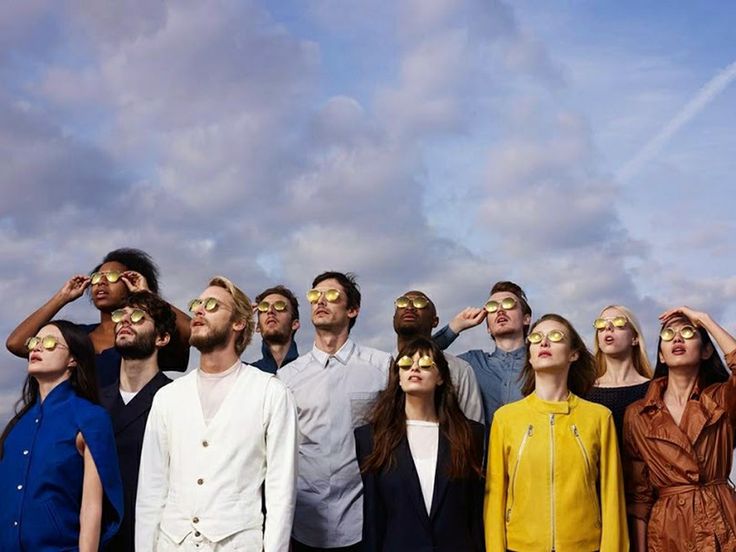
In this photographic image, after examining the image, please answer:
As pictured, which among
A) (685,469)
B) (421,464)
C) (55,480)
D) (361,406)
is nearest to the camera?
→ (55,480)

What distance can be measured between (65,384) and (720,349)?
5470 mm

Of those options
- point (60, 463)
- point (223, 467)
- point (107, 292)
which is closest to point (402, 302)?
point (223, 467)

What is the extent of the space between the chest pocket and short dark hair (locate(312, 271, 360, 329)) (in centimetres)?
90

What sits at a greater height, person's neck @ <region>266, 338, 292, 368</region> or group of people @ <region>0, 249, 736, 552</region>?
person's neck @ <region>266, 338, 292, 368</region>

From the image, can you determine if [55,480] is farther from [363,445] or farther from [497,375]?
[497,375]

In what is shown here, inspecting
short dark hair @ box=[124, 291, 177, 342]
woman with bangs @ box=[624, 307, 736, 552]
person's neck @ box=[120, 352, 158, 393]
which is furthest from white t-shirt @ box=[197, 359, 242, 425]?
woman with bangs @ box=[624, 307, 736, 552]

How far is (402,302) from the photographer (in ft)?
32.0

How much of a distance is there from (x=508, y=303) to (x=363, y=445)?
2.43 meters

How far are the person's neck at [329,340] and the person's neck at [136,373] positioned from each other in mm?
1494

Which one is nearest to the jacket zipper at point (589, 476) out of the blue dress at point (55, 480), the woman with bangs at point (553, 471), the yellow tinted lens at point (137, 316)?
the woman with bangs at point (553, 471)

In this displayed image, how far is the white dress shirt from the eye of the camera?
329 inches

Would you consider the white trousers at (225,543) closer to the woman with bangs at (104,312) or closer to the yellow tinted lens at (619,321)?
the woman with bangs at (104,312)

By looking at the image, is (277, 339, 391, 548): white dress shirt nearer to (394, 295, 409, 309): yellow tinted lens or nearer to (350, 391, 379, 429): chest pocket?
(350, 391, 379, 429): chest pocket

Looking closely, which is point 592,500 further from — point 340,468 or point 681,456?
point 340,468
